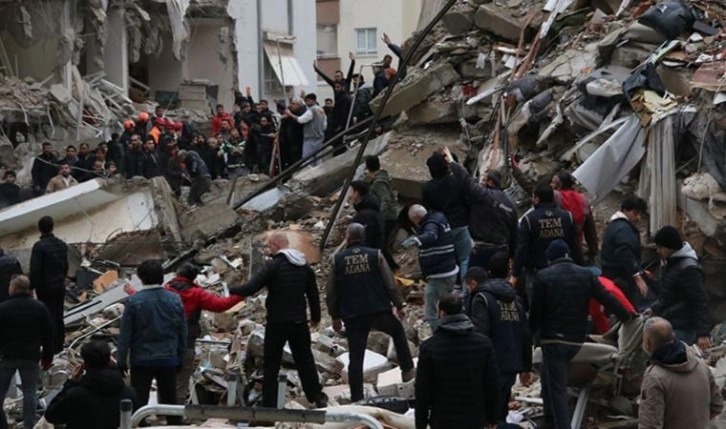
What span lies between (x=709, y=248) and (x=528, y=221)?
2371 millimetres

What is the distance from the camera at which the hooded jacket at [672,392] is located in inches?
340

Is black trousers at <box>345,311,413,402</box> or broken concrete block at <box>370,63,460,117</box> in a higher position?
broken concrete block at <box>370,63,460,117</box>

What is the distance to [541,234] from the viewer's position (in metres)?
11.9

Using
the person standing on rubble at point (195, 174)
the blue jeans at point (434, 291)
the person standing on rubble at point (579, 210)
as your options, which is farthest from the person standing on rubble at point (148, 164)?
the person standing on rubble at point (579, 210)

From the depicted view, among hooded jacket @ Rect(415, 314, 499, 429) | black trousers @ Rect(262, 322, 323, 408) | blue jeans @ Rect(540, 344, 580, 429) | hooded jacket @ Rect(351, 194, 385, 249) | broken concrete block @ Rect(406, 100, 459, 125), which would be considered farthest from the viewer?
broken concrete block @ Rect(406, 100, 459, 125)

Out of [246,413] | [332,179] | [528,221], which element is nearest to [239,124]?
[332,179]

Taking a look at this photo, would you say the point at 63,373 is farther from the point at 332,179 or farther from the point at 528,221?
the point at 332,179

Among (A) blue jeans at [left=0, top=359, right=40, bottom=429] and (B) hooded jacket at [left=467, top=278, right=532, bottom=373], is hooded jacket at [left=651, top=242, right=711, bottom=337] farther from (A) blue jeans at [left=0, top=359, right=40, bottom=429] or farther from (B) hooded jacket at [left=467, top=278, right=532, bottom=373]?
(A) blue jeans at [left=0, top=359, right=40, bottom=429]

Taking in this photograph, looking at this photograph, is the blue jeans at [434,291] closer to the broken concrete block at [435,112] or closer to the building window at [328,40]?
the broken concrete block at [435,112]

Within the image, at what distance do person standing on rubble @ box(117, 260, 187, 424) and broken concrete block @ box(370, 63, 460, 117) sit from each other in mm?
8077

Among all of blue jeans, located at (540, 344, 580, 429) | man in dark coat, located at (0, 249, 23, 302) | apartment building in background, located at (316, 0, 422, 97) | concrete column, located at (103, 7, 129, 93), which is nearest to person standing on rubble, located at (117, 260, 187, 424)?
blue jeans, located at (540, 344, 580, 429)

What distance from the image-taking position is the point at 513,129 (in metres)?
16.5

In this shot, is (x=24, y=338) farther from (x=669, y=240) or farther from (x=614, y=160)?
(x=614, y=160)

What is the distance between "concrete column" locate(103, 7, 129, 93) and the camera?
35.0 metres
